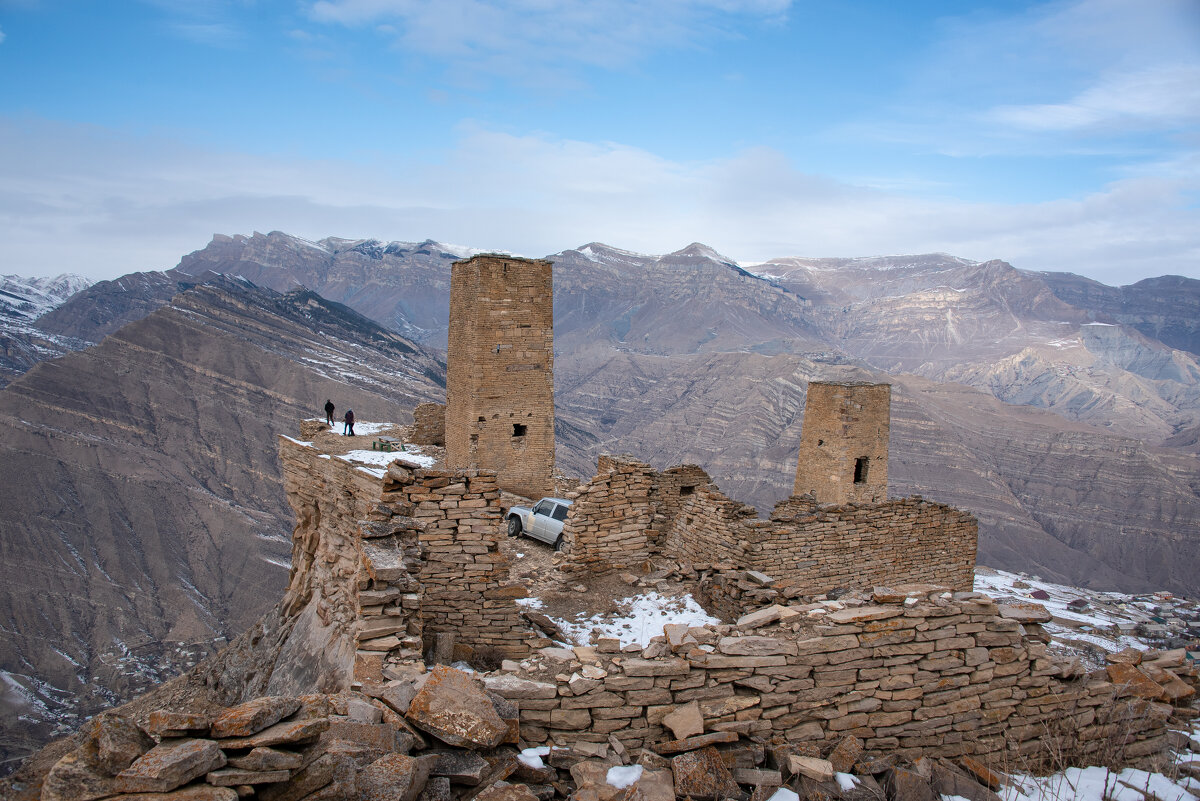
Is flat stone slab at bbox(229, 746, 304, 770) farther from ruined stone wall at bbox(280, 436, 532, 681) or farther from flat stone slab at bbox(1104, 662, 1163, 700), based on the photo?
flat stone slab at bbox(1104, 662, 1163, 700)

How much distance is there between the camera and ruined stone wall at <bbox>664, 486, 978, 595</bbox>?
385 inches

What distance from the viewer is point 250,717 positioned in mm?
3152

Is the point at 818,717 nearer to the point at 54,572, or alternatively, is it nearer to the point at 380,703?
the point at 380,703

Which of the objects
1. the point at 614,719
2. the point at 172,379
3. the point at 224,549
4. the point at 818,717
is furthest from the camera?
the point at 172,379

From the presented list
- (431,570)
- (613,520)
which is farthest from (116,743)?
(613,520)

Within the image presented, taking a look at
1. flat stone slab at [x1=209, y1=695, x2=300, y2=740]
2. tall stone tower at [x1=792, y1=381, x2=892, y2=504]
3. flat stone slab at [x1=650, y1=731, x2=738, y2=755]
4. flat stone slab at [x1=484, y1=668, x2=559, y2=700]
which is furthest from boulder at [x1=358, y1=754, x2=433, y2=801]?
tall stone tower at [x1=792, y1=381, x2=892, y2=504]

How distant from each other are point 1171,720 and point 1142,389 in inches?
6817

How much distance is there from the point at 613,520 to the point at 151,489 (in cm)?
5306

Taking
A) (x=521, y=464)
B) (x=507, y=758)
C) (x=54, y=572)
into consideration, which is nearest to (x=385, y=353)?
(x=54, y=572)

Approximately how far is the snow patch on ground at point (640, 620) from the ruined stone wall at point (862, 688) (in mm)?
2551

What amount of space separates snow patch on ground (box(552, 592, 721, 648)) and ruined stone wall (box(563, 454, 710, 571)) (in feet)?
3.37

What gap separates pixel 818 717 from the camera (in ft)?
17.3

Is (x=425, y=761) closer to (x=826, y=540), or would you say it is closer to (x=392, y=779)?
(x=392, y=779)

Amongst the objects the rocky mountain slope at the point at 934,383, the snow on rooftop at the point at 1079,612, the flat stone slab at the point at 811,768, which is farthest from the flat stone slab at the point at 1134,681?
the rocky mountain slope at the point at 934,383
